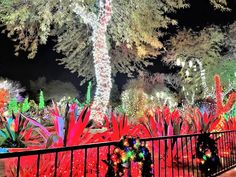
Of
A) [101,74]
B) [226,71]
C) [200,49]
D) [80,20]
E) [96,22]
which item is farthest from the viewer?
[200,49]

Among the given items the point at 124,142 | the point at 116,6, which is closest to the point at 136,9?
the point at 116,6

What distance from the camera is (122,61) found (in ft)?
68.6

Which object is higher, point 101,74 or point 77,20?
point 77,20

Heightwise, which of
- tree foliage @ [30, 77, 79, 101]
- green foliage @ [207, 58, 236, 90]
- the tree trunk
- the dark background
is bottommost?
the tree trunk

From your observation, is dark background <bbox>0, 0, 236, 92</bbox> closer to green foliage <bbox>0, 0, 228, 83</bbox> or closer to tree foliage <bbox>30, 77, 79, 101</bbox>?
tree foliage <bbox>30, 77, 79, 101</bbox>

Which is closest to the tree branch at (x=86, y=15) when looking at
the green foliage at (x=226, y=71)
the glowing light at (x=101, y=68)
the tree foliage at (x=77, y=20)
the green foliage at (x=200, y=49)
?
the glowing light at (x=101, y=68)

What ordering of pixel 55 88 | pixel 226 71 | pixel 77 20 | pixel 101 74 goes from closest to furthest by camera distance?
pixel 101 74 → pixel 77 20 → pixel 226 71 → pixel 55 88

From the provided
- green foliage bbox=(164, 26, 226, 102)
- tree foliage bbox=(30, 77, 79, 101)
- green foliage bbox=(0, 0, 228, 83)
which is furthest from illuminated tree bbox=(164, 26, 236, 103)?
tree foliage bbox=(30, 77, 79, 101)

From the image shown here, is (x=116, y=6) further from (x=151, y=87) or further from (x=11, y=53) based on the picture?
(x=11, y=53)

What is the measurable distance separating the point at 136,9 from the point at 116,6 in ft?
3.51

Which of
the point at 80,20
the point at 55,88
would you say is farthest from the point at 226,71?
the point at 55,88

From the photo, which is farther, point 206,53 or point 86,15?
point 206,53

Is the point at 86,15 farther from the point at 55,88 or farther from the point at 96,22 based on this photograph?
the point at 55,88

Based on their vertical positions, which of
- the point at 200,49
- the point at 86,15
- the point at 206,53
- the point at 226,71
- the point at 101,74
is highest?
the point at 200,49
